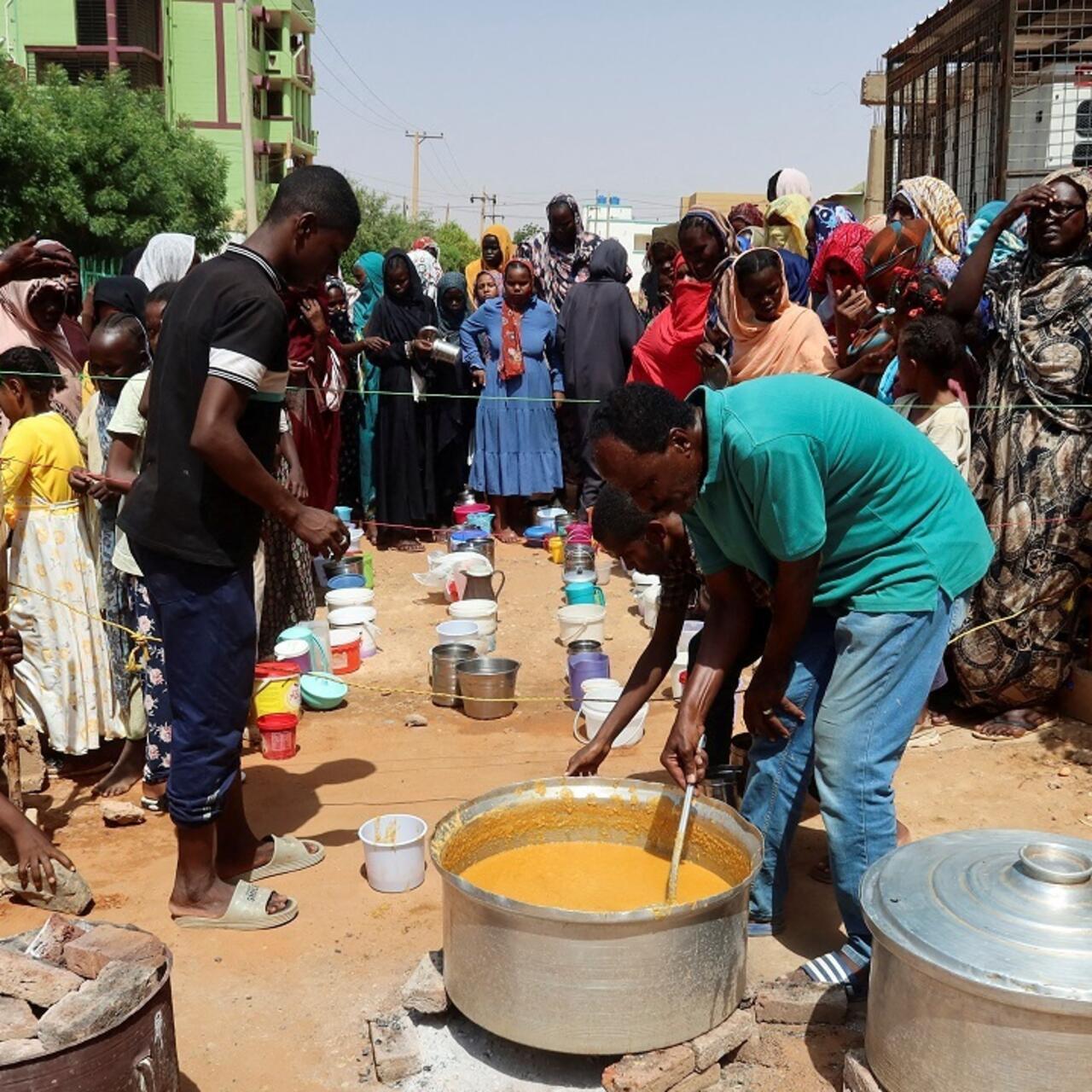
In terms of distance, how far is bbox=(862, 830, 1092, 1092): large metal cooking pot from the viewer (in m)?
2.00

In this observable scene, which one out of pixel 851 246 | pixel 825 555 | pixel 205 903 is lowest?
pixel 205 903

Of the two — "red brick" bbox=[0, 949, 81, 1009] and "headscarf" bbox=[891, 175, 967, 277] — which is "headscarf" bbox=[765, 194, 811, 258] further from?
"red brick" bbox=[0, 949, 81, 1009]

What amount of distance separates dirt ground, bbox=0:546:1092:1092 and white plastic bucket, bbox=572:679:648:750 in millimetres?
67

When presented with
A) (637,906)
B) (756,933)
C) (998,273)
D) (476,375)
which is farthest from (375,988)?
(476,375)

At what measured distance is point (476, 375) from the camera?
909cm

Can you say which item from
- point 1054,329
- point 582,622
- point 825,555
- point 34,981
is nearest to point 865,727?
point 825,555

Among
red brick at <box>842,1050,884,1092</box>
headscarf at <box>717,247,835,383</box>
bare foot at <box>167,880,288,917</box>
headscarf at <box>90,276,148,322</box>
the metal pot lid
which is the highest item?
headscarf at <box>90,276,148,322</box>

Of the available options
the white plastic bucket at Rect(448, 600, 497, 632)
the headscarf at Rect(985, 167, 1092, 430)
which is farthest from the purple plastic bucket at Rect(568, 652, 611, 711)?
the headscarf at Rect(985, 167, 1092, 430)

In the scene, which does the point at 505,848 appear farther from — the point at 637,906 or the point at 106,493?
the point at 106,493

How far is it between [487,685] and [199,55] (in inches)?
1495

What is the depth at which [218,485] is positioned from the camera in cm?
312

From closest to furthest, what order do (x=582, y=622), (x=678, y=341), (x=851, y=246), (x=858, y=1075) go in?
(x=858, y=1075) < (x=851, y=246) < (x=582, y=622) < (x=678, y=341)

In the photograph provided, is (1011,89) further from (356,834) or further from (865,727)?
(356,834)

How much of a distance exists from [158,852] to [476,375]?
225 inches
